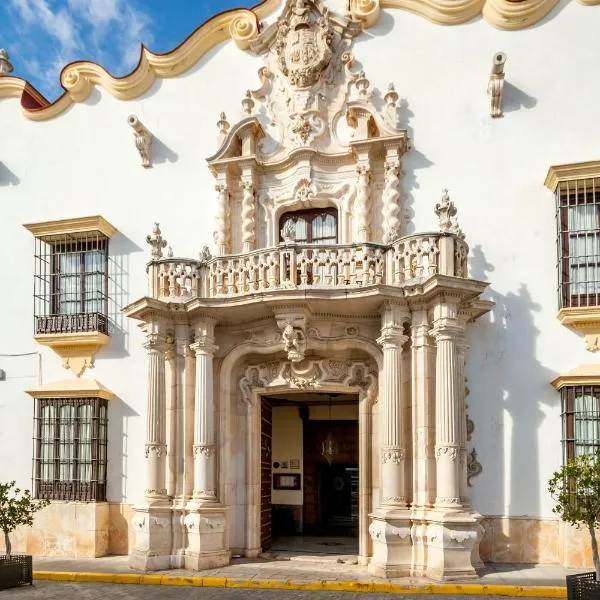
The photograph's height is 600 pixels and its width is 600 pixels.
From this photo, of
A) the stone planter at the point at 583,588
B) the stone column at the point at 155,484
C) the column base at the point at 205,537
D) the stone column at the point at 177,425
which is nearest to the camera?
the stone planter at the point at 583,588

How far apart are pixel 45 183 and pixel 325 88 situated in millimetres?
6476

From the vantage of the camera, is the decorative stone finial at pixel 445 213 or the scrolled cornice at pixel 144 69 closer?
the decorative stone finial at pixel 445 213

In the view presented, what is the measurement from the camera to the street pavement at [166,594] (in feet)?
35.2

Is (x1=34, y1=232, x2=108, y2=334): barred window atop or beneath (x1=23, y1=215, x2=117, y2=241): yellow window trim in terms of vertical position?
beneath

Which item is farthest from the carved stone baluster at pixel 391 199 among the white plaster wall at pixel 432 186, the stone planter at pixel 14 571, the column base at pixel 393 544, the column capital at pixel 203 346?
the stone planter at pixel 14 571

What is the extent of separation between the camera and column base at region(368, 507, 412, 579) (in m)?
11.6

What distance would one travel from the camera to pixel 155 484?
12.9m

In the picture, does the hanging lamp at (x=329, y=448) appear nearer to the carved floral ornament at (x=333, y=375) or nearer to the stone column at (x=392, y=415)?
the carved floral ornament at (x=333, y=375)

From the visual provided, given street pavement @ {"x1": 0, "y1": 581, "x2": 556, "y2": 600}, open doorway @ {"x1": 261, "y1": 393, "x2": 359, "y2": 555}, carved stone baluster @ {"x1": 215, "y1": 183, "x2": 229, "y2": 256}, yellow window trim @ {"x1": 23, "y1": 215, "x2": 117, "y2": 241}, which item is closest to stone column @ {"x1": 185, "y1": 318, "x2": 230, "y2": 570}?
street pavement @ {"x1": 0, "y1": 581, "x2": 556, "y2": 600}

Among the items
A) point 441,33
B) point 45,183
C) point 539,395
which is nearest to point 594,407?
point 539,395

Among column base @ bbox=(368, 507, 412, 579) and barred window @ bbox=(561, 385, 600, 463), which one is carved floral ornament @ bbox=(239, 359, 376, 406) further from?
barred window @ bbox=(561, 385, 600, 463)

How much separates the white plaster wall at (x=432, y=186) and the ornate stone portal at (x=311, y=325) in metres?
0.65

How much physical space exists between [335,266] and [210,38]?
606cm

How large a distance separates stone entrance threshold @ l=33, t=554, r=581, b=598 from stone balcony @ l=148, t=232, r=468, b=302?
462cm
